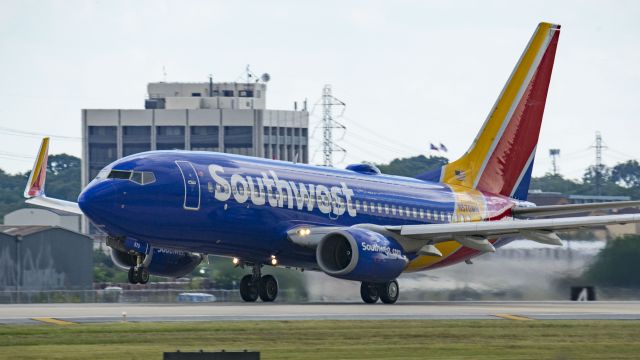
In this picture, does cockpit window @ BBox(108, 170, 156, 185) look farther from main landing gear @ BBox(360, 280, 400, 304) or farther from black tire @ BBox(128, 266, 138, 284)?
main landing gear @ BBox(360, 280, 400, 304)

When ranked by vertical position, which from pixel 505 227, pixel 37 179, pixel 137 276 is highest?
pixel 37 179

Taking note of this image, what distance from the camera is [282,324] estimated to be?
101 feet

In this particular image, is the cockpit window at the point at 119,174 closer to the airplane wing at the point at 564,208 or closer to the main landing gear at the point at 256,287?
the main landing gear at the point at 256,287

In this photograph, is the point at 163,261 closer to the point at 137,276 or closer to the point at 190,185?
the point at 137,276

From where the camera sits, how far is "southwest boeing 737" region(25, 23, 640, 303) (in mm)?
38469

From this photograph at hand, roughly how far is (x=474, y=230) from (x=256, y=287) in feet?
23.5

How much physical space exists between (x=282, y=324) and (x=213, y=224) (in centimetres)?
938

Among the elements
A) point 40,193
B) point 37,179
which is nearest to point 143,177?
point 40,193

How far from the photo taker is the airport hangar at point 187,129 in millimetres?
150500

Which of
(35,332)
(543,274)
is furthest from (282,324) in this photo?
(543,274)

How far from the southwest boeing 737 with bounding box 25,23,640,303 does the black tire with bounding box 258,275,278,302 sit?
32mm

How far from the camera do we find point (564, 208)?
4619 cm

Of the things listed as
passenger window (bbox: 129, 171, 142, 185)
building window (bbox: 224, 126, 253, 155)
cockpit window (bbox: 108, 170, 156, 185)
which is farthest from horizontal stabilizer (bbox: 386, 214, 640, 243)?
building window (bbox: 224, 126, 253, 155)

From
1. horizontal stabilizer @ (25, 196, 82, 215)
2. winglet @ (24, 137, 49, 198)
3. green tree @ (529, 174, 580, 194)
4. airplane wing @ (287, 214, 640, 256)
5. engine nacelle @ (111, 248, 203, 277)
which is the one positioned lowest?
engine nacelle @ (111, 248, 203, 277)
